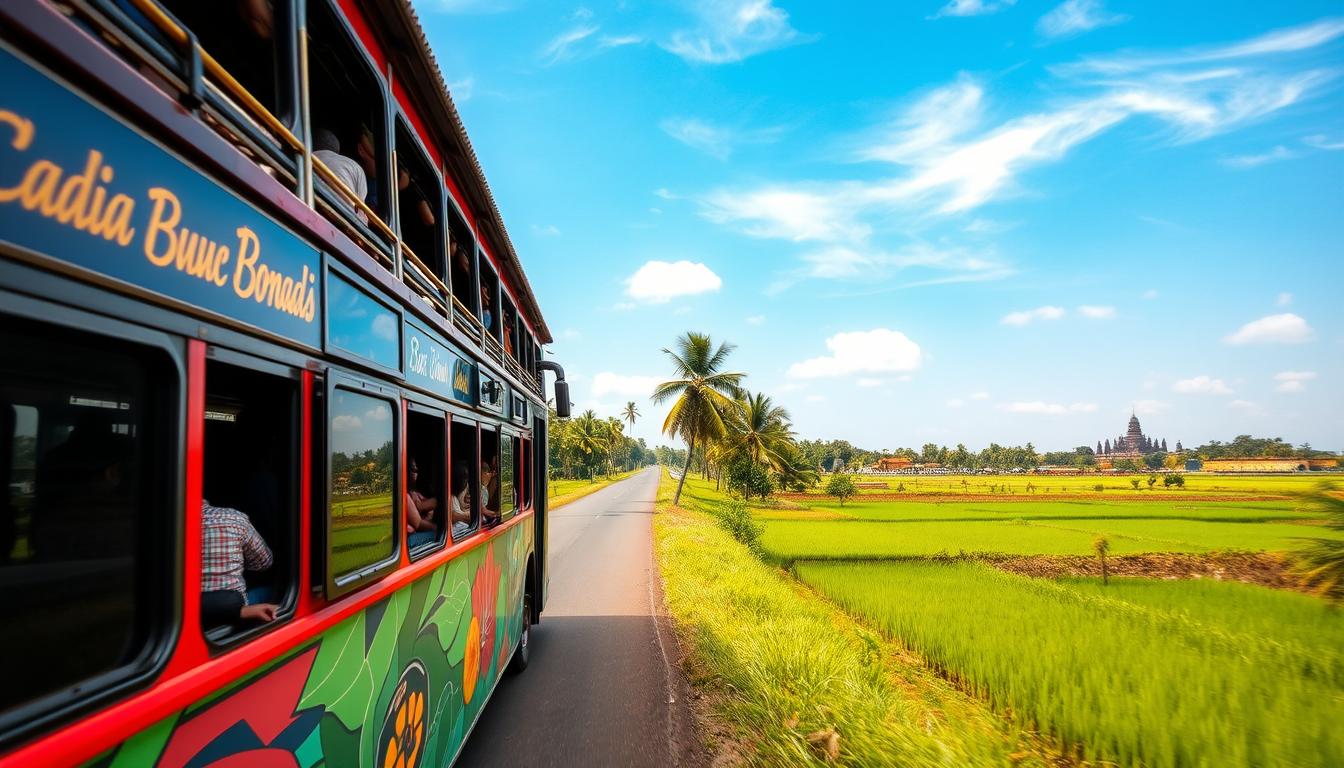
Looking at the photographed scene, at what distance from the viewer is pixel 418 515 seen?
336cm

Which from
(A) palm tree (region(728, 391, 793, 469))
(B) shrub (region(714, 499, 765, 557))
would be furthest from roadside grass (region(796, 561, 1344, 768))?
(A) palm tree (region(728, 391, 793, 469))

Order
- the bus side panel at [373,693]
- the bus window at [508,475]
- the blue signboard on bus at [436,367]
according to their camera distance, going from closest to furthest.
A: the bus side panel at [373,693] < the blue signboard on bus at [436,367] < the bus window at [508,475]

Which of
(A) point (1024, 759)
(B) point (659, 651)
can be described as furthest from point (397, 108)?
(B) point (659, 651)

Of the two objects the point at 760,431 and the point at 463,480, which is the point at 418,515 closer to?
the point at 463,480

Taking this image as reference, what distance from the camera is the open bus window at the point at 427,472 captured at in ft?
11.4

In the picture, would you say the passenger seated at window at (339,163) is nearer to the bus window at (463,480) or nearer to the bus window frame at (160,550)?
the bus window frame at (160,550)

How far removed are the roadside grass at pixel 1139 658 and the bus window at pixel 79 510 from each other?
18.1 feet

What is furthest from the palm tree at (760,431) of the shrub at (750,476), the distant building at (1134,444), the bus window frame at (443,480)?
the distant building at (1134,444)

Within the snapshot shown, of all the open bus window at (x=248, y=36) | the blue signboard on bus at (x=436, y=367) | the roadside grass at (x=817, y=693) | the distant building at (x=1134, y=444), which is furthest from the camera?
Answer: the distant building at (x=1134, y=444)

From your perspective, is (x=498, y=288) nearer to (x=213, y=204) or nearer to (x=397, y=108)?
(x=397, y=108)

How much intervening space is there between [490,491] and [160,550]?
3.79m

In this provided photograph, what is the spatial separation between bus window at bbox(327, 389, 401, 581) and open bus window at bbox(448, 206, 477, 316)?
1.97 meters

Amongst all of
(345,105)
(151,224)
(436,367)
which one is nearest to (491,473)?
(436,367)

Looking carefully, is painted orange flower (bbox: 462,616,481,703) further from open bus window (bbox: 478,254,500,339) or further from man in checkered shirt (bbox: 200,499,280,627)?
open bus window (bbox: 478,254,500,339)
